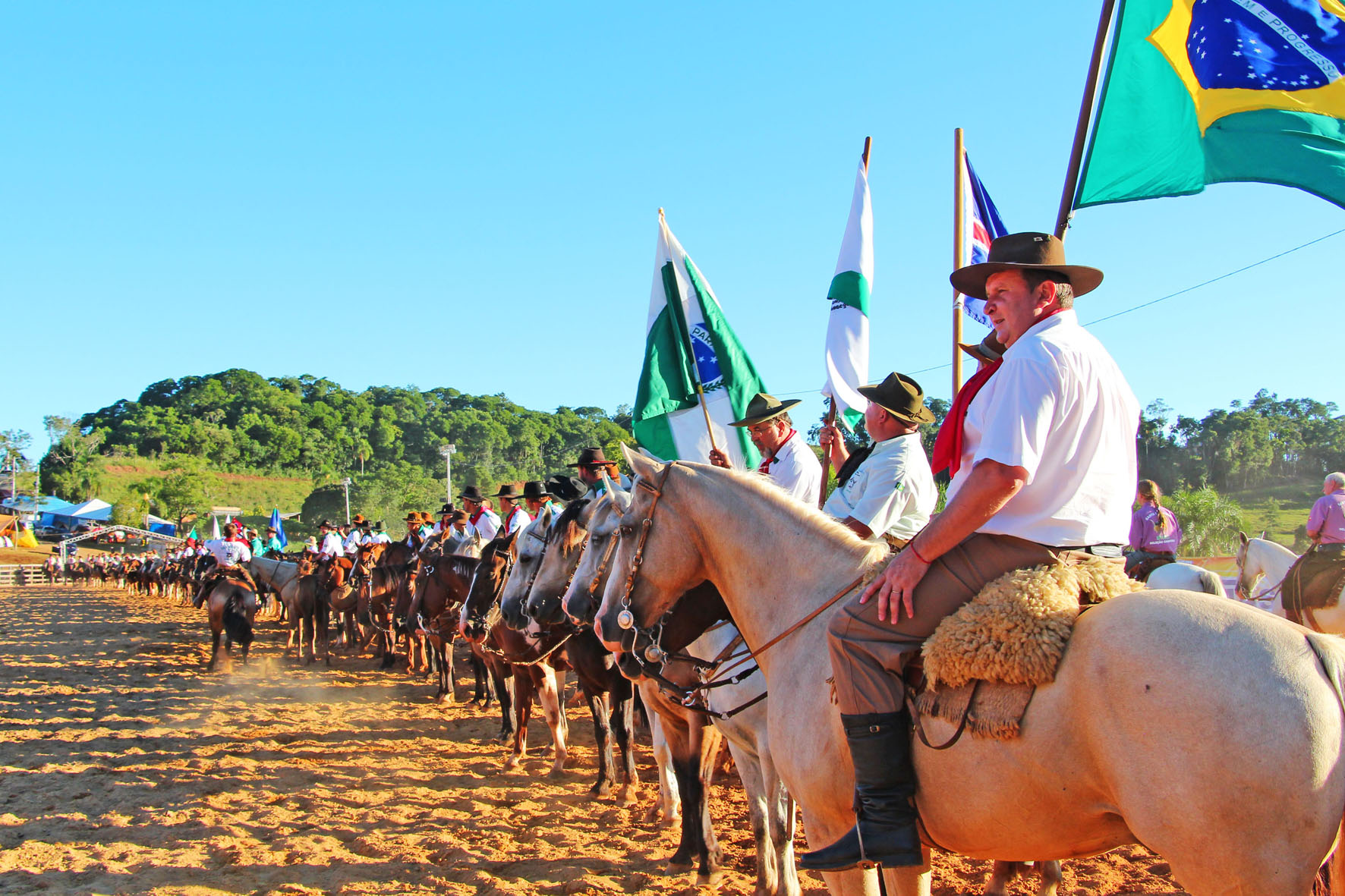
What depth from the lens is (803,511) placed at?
11.7 feet

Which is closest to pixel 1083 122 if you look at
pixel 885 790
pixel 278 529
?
pixel 885 790

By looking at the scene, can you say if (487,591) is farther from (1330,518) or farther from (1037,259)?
(1330,518)

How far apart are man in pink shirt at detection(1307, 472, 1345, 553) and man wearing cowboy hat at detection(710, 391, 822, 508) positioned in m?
6.95

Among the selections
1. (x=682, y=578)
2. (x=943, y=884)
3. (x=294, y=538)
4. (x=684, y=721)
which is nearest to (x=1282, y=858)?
(x=682, y=578)

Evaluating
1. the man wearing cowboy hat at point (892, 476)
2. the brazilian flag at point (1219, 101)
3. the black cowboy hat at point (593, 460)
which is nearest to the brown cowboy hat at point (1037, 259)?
the man wearing cowboy hat at point (892, 476)

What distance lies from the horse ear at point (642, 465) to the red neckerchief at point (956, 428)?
1.32 meters

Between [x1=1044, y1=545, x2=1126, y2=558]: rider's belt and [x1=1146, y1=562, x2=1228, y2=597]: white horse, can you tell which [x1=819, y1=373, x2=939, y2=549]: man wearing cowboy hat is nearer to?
[x1=1044, y1=545, x2=1126, y2=558]: rider's belt

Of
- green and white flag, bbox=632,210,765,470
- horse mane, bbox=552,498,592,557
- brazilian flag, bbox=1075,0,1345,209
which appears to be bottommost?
horse mane, bbox=552,498,592,557

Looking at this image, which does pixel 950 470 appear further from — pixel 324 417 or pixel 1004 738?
pixel 324 417

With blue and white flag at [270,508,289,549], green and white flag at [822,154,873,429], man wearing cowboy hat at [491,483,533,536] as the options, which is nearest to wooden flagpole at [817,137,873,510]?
green and white flag at [822,154,873,429]

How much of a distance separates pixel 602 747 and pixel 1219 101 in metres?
7.31

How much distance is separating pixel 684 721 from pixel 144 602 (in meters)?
41.5

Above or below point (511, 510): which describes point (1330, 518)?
below

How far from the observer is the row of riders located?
85.3 inches
